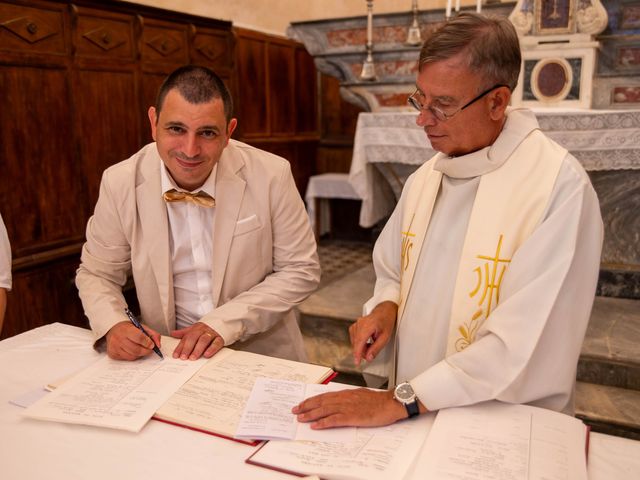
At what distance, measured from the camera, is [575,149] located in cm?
405

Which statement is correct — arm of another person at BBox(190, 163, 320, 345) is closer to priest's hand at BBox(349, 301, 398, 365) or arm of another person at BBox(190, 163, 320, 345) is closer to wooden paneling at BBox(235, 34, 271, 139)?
priest's hand at BBox(349, 301, 398, 365)

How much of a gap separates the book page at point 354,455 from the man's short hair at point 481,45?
1.03 meters

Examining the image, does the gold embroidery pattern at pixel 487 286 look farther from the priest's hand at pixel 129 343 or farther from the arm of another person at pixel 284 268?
the priest's hand at pixel 129 343

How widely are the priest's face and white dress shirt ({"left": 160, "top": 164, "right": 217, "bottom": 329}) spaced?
98 cm

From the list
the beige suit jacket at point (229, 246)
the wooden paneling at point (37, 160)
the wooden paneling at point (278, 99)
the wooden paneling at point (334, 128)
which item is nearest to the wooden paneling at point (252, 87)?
the wooden paneling at point (278, 99)

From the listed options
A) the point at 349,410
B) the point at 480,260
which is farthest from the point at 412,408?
the point at 480,260

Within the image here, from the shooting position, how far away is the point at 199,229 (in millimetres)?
2426

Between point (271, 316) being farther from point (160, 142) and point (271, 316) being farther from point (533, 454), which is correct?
point (533, 454)

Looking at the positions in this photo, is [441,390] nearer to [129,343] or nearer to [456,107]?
[456,107]

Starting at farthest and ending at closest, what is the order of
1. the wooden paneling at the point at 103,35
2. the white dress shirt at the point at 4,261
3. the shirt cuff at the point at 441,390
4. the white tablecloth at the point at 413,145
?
the wooden paneling at the point at 103,35, the white tablecloth at the point at 413,145, the white dress shirt at the point at 4,261, the shirt cuff at the point at 441,390

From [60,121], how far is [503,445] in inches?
151

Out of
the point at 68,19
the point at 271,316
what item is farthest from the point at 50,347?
the point at 68,19

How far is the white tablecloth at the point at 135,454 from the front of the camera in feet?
4.15

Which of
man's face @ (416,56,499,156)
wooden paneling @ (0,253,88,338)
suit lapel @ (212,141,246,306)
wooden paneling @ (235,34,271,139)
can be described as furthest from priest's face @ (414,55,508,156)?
wooden paneling @ (235,34,271,139)
